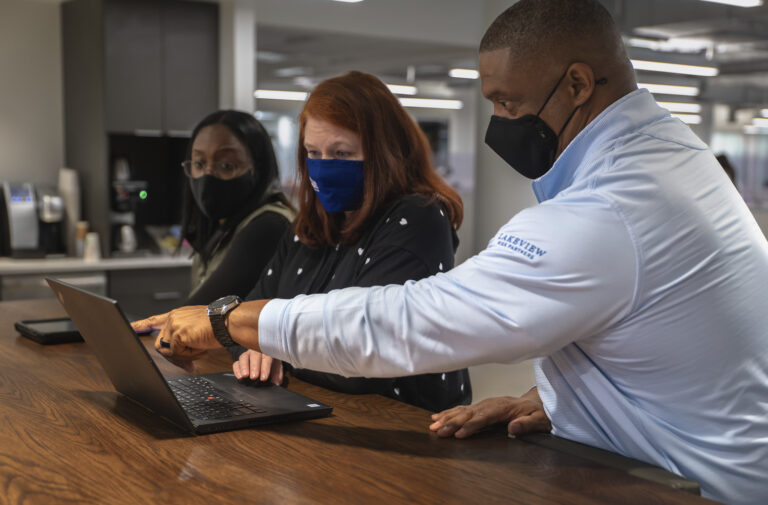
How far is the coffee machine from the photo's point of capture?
429 centimetres

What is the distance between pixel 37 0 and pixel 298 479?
4.52 m

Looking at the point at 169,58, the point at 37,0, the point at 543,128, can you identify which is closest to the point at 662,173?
the point at 543,128

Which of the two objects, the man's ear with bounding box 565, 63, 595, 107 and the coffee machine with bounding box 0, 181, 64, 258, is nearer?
the man's ear with bounding box 565, 63, 595, 107

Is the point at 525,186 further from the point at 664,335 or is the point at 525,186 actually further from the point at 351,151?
the point at 664,335

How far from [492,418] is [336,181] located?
78 centimetres

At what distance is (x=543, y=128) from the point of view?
1.30 meters

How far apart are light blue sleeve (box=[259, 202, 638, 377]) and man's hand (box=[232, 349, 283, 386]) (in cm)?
34

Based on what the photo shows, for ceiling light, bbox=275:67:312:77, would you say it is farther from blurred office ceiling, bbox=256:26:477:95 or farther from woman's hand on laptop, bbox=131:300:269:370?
woman's hand on laptop, bbox=131:300:269:370

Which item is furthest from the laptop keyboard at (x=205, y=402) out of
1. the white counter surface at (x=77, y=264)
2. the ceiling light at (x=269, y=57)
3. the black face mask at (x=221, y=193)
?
the ceiling light at (x=269, y=57)

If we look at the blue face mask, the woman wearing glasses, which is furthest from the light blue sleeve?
the woman wearing glasses

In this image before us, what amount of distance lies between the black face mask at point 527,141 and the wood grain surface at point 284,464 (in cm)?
46

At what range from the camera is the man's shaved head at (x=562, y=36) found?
1.23 meters

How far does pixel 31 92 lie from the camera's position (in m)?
4.79

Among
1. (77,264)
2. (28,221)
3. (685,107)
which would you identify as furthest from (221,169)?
(685,107)
